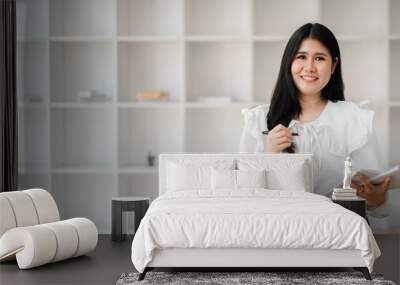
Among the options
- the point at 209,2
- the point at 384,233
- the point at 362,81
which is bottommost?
the point at 384,233

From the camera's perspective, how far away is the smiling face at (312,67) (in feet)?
22.1

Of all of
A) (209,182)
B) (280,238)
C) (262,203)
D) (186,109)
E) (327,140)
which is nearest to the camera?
(280,238)

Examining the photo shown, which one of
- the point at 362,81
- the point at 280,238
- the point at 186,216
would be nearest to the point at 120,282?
the point at 186,216

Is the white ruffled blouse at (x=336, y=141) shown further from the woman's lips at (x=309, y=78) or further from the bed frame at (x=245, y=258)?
the bed frame at (x=245, y=258)

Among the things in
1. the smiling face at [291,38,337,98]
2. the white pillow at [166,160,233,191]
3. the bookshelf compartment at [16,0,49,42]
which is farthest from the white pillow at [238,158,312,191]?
the bookshelf compartment at [16,0,49,42]

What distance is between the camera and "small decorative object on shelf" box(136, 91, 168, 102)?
7.12 m

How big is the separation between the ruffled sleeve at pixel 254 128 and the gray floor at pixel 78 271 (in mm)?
1716

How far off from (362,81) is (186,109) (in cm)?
176

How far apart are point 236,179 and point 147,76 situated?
194cm

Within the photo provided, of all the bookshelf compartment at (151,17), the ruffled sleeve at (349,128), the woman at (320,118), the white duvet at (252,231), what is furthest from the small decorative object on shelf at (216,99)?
the white duvet at (252,231)

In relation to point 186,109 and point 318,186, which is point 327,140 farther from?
point 186,109

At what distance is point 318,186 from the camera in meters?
6.84

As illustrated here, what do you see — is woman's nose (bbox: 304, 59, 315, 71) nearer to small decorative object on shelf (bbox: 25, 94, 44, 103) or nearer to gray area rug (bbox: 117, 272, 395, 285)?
gray area rug (bbox: 117, 272, 395, 285)

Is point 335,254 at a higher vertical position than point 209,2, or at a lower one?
lower
